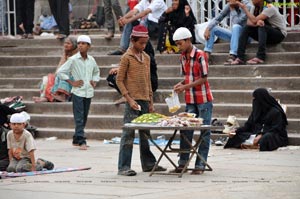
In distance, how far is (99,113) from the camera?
65.6ft

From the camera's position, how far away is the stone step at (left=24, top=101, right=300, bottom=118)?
1847 cm

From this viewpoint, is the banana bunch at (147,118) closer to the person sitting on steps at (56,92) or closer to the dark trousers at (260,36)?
the dark trousers at (260,36)

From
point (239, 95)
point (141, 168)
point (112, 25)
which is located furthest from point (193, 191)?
point (112, 25)

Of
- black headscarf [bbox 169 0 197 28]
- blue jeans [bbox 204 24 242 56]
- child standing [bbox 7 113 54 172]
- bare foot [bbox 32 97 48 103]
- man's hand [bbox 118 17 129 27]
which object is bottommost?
bare foot [bbox 32 97 48 103]

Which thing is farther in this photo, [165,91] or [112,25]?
[112,25]

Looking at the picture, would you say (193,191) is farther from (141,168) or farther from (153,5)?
(153,5)

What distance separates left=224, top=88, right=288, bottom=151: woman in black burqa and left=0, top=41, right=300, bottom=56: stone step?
3.38m

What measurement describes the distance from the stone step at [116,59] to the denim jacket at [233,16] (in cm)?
62

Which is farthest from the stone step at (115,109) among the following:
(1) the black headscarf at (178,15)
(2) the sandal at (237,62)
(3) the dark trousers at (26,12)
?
(3) the dark trousers at (26,12)

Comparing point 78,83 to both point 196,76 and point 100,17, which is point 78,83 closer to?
point 196,76

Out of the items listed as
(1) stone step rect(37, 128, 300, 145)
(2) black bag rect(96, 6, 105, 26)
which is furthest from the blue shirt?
(2) black bag rect(96, 6, 105, 26)

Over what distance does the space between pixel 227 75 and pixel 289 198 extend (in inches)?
357

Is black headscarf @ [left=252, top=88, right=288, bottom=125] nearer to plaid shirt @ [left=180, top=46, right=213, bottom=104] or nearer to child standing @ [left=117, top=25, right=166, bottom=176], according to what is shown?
plaid shirt @ [left=180, top=46, right=213, bottom=104]

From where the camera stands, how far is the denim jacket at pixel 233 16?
20328 mm
